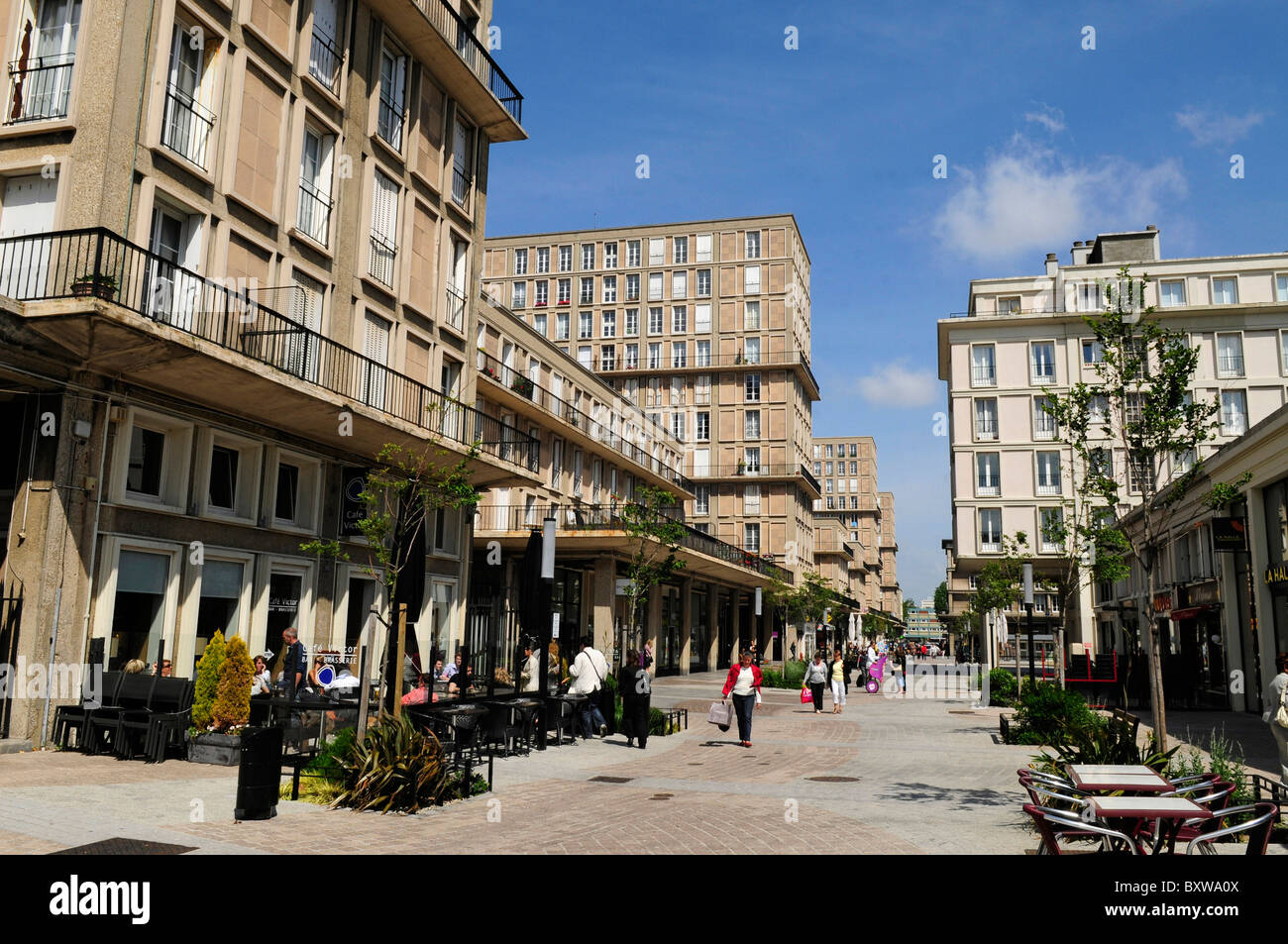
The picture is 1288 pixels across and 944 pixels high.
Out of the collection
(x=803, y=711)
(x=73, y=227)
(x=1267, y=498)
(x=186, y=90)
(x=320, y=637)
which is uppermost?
(x=186, y=90)

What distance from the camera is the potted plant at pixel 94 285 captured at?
12.9 meters

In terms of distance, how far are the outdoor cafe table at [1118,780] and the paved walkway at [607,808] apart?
1.09 m

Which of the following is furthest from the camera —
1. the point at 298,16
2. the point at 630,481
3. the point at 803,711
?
the point at 630,481

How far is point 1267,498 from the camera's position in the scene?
22766 millimetres

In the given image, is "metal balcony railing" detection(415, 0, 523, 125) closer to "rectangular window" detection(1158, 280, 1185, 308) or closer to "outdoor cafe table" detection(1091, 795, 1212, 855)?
"outdoor cafe table" detection(1091, 795, 1212, 855)

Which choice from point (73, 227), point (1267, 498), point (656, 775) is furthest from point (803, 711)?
point (73, 227)

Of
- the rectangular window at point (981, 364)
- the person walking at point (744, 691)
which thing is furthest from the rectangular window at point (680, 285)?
the person walking at point (744, 691)

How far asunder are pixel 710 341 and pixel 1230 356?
105ft

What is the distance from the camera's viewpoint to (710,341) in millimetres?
69438

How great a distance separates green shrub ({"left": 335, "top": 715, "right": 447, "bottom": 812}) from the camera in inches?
385

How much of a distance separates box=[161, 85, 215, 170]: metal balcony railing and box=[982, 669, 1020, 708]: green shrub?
23.8 m
